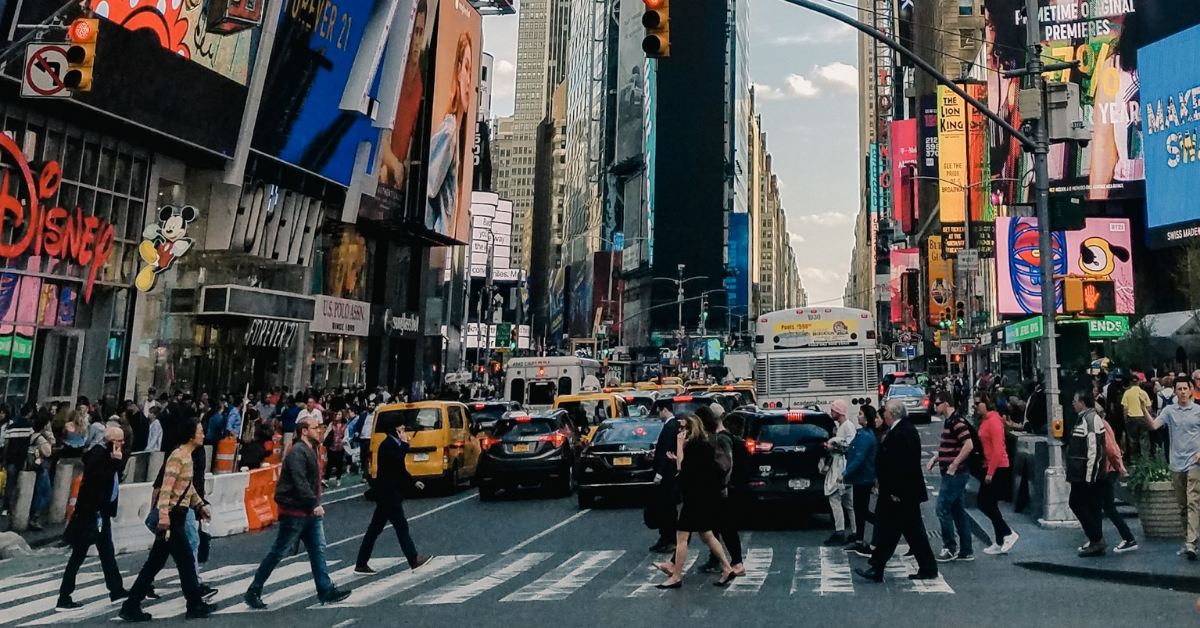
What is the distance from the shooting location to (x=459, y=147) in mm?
51219

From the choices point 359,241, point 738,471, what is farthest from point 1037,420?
point 359,241

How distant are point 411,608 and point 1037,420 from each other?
43.9 ft

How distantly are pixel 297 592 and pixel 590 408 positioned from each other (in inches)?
531

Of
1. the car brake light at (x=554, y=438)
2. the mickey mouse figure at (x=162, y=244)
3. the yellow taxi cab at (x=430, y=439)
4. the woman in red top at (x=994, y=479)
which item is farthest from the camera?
the mickey mouse figure at (x=162, y=244)

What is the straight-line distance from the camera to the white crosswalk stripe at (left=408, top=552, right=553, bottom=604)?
9.12m

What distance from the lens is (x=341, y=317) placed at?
1702 inches

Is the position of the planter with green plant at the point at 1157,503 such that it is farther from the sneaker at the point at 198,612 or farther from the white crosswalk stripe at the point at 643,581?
the sneaker at the point at 198,612

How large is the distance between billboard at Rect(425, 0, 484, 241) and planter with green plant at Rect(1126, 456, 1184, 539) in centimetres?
4046

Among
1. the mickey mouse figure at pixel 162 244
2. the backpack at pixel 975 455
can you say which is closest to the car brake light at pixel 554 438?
the backpack at pixel 975 455

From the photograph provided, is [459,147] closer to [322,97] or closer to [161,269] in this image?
[322,97]

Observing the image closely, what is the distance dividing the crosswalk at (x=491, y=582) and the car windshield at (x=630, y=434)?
444 cm

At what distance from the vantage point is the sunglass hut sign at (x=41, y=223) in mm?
23938

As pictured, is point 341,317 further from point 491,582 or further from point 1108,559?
point 1108,559

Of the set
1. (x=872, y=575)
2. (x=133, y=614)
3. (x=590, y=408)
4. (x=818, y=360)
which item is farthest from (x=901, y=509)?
(x=590, y=408)
